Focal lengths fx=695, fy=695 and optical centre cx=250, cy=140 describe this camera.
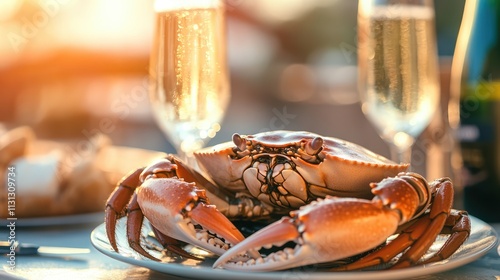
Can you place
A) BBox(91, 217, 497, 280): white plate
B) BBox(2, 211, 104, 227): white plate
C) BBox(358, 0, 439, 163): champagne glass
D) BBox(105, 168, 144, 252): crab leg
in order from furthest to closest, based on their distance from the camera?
BBox(358, 0, 439, 163): champagne glass → BBox(2, 211, 104, 227): white plate → BBox(105, 168, 144, 252): crab leg → BBox(91, 217, 497, 280): white plate

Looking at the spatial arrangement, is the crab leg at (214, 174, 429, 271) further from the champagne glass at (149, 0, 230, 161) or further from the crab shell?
the champagne glass at (149, 0, 230, 161)

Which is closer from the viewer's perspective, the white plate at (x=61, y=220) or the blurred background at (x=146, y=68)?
the white plate at (x=61, y=220)

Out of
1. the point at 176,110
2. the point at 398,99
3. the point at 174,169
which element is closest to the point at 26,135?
the point at 176,110

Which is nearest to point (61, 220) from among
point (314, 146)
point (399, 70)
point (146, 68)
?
point (314, 146)

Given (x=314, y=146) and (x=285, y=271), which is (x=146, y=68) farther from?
(x=285, y=271)

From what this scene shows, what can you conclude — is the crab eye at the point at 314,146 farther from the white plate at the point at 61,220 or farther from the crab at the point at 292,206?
the white plate at the point at 61,220

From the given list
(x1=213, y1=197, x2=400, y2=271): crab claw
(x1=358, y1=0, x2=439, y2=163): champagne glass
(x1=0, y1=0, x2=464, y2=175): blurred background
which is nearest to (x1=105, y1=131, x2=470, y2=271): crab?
(x1=213, y1=197, x2=400, y2=271): crab claw

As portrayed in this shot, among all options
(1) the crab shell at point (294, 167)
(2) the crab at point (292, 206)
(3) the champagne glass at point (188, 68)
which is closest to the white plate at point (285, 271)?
(2) the crab at point (292, 206)
